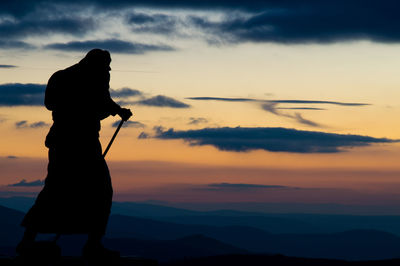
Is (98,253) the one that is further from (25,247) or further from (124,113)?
(124,113)

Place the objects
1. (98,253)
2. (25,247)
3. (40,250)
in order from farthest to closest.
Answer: (98,253)
(25,247)
(40,250)

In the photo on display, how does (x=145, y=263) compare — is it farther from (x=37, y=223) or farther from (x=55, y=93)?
(x=55, y=93)

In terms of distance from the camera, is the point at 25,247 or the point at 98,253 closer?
the point at 25,247

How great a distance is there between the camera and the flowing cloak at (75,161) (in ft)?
43.4

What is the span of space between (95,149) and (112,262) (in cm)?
200

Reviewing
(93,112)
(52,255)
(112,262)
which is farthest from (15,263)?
(93,112)

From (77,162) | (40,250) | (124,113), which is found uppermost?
(124,113)

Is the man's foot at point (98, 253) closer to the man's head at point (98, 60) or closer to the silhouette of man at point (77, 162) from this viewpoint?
the silhouette of man at point (77, 162)

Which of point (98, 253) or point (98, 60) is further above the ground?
point (98, 60)

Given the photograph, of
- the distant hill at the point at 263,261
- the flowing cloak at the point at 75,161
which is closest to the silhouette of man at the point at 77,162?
the flowing cloak at the point at 75,161

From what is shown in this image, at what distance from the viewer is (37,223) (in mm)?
13156

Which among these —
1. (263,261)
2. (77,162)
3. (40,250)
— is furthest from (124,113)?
(263,261)

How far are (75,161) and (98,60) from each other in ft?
6.17

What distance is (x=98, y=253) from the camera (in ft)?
43.6
